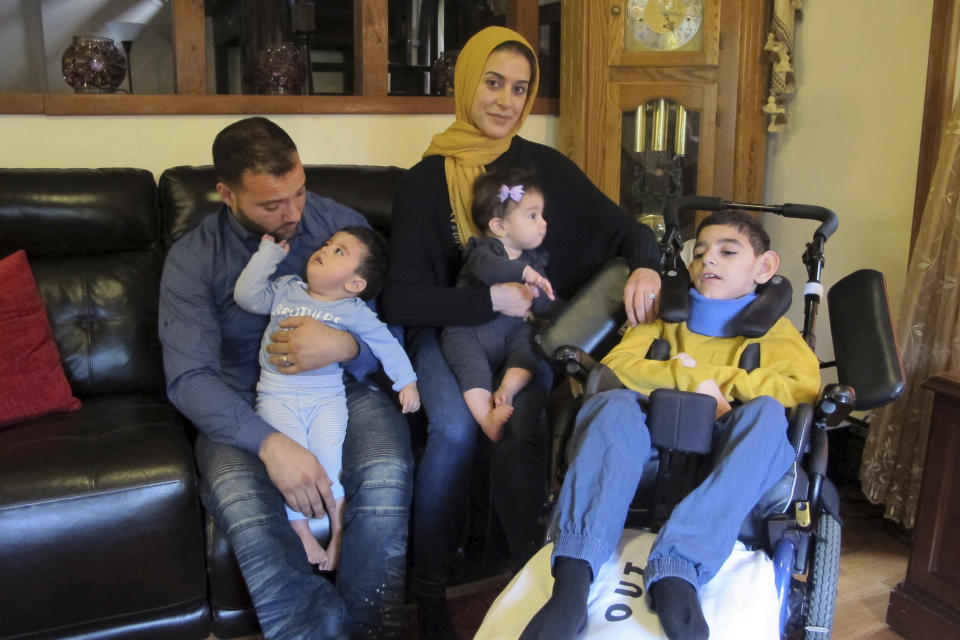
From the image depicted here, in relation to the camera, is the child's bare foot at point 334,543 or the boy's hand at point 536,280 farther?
the boy's hand at point 536,280

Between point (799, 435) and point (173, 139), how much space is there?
2.17 metres

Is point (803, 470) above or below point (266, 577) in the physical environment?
above

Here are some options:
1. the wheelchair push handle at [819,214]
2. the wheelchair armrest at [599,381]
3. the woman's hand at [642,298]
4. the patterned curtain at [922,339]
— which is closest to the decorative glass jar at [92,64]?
the woman's hand at [642,298]

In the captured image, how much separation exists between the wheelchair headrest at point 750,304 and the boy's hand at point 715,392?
0.49 feet

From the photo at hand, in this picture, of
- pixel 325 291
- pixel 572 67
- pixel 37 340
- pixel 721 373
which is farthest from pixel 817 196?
pixel 37 340

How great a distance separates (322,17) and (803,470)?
139 inches

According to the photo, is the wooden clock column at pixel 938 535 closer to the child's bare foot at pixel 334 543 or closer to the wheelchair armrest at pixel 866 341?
the wheelchair armrest at pixel 866 341

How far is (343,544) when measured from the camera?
6.10 ft

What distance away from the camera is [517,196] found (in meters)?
2.11

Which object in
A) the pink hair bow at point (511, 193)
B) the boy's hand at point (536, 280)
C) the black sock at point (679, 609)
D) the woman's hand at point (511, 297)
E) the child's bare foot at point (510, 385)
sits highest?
the pink hair bow at point (511, 193)

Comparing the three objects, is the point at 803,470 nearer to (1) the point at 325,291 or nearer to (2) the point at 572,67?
(1) the point at 325,291

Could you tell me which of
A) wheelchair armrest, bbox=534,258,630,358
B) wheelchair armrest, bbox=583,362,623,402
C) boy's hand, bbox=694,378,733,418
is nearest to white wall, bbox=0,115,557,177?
wheelchair armrest, bbox=534,258,630,358

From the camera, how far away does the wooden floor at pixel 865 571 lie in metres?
2.13

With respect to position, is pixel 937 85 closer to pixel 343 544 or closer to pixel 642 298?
pixel 642 298
